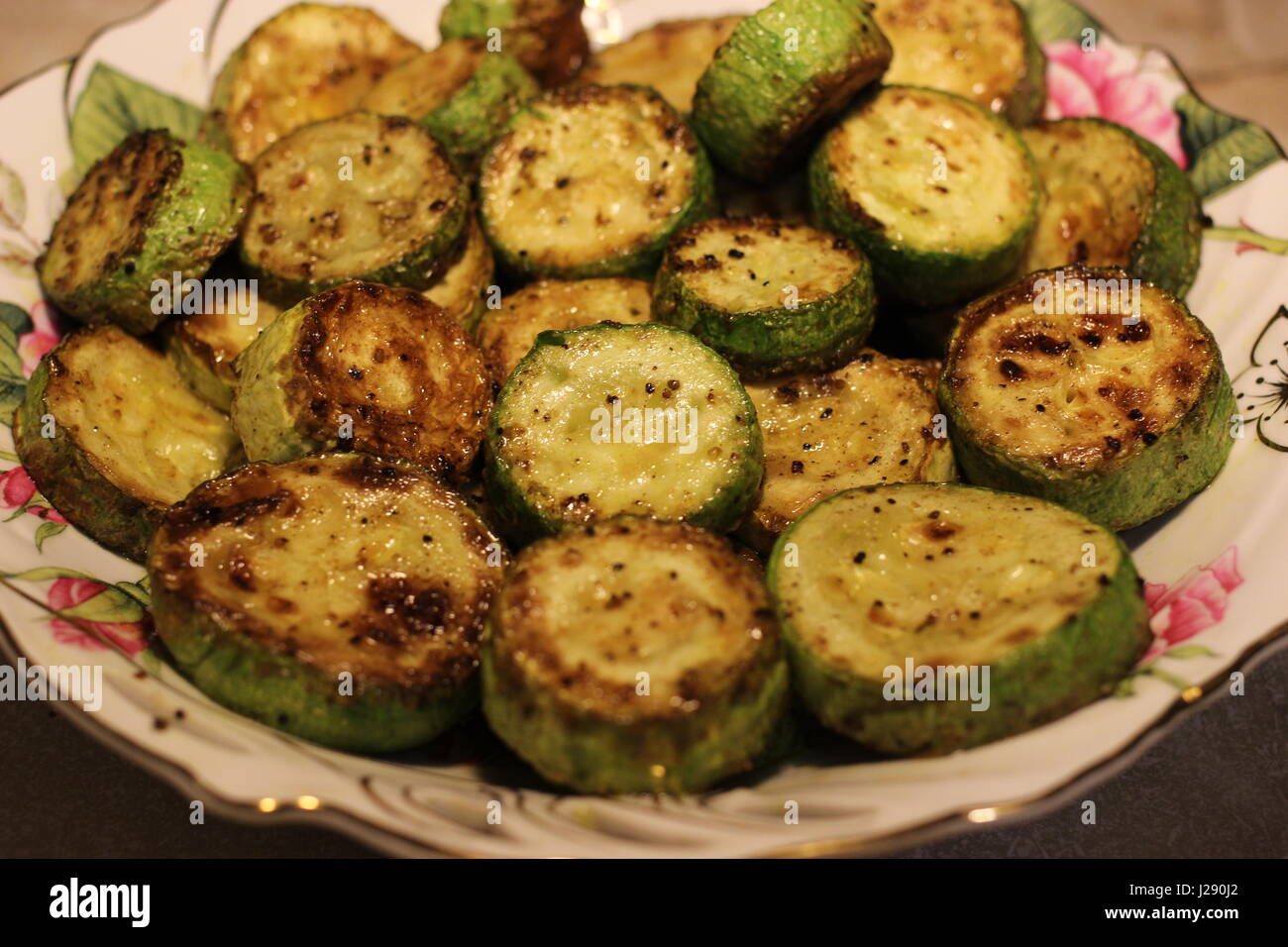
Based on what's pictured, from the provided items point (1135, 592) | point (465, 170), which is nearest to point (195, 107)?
point (465, 170)

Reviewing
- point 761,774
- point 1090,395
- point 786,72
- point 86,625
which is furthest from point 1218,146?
point 86,625

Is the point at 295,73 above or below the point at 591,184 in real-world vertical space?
above

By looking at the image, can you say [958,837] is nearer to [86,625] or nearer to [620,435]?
[620,435]

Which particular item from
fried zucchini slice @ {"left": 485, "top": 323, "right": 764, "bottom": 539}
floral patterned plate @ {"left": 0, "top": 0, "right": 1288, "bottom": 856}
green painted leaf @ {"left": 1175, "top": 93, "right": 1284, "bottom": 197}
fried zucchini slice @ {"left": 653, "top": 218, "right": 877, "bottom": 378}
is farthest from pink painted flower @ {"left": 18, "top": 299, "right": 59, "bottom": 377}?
green painted leaf @ {"left": 1175, "top": 93, "right": 1284, "bottom": 197}

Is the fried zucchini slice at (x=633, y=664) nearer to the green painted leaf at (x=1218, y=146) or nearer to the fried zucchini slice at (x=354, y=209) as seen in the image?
the fried zucchini slice at (x=354, y=209)

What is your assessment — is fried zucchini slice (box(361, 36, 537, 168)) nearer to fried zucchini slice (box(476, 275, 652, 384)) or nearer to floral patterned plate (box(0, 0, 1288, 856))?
fried zucchini slice (box(476, 275, 652, 384))

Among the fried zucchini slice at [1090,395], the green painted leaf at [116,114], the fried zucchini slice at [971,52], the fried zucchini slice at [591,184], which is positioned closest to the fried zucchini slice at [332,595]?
the fried zucchini slice at [591,184]

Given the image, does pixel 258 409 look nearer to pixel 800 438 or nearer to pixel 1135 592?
pixel 800 438
